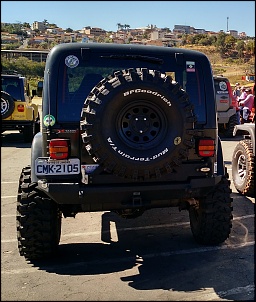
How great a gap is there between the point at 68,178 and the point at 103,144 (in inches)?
19.5

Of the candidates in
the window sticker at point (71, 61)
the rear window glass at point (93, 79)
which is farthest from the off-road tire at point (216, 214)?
the window sticker at point (71, 61)

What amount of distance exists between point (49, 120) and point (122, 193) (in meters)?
0.89

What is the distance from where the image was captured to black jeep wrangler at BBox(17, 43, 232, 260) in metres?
3.29

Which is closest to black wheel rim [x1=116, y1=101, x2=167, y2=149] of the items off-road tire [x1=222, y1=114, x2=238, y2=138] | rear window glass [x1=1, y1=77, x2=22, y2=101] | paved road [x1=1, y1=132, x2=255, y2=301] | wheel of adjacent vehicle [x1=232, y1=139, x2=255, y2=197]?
paved road [x1=1, y1=132, x2=255, y2=301]

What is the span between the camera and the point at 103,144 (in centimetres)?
327

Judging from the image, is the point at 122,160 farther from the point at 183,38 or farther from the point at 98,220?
the point at 183,38

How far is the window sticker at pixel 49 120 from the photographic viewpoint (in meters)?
3.51

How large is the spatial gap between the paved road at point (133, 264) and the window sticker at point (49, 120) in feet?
4.33

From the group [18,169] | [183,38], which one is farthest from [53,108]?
[18,169]

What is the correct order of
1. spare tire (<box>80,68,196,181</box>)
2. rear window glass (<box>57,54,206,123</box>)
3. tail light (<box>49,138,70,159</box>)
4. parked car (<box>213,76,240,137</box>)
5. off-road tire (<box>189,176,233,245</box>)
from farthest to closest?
parked car (<box>213,76,240,137</box>) → off-road tire (<box>189,176,233,245</box>) → rear window glass (<box>57,54,206,123</box>) → tail light (<box>49,138,70,159</box>) → spare tire (<box>80,68,196,181</box>)

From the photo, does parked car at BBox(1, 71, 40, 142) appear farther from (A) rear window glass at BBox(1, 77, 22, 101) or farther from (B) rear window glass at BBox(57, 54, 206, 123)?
(B) rear window glass at BBox(57, 54, 206, 123)

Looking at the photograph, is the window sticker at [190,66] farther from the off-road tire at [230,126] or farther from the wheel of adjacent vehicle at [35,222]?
the off-road tire at [230,126]

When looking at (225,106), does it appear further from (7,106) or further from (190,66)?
(190,66)

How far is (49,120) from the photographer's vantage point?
351cm
